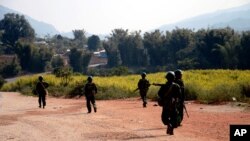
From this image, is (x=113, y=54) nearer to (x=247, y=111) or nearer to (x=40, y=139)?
(x=247, y=111)

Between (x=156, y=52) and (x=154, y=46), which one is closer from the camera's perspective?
(x=156, y=52)

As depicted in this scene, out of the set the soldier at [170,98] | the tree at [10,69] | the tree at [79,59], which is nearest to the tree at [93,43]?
the tree at [79,59]

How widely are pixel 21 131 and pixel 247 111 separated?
10.4 meters

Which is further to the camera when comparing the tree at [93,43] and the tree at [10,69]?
the tree at [93,43]

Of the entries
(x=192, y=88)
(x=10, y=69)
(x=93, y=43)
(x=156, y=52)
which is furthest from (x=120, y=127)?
(x=93, y=43)

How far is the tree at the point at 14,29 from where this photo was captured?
127 m

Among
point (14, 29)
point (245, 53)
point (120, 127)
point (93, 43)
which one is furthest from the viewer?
point (93, 43)

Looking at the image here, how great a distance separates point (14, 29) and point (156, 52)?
184 ft

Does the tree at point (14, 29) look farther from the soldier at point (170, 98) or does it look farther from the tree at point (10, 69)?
the soldier at point (170, 98)

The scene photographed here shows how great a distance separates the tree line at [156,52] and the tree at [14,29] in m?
4.48

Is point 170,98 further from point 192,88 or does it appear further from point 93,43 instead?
point 93,43

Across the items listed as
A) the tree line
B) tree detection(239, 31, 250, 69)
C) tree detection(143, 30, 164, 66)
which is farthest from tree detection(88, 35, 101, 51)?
tree detection(239, 31, 250, 69)

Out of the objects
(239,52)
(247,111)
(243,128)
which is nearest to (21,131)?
(243,128)

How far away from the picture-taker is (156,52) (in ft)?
310
